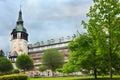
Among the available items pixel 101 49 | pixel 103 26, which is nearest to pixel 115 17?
pixel 103 26

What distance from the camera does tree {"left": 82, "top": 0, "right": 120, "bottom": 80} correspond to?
27.4m

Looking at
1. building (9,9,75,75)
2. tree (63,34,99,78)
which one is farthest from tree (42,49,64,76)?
tree (63,34,99,78)

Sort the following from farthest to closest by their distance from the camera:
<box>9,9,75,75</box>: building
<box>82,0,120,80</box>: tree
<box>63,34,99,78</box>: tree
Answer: <box>9,9,75,75</box>: building
<box>63,34,99,78</box>: tree
<box>82,0,120,80</box>: tree

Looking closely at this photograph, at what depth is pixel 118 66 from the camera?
40.7 m

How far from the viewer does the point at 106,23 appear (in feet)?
90.3

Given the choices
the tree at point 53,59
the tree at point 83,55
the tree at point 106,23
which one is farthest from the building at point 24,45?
the tree at point 106,23

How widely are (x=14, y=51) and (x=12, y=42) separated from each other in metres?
5.45

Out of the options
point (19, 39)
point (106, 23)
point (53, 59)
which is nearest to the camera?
point (106, 23)

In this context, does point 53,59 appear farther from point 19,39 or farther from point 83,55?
point 83,55

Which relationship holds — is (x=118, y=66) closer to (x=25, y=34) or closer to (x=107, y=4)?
(x=107, y=4)

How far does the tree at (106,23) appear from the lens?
90.0 ft

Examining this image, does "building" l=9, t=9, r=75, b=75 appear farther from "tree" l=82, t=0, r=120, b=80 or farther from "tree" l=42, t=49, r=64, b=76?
"tree" l=82, t=0, r=120, b=80

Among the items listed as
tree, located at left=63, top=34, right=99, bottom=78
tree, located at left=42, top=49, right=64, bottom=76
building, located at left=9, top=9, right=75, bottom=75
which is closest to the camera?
tree, located at left=63, top=34, right=99, bottom=78

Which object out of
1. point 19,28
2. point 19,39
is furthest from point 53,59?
point 19,28
